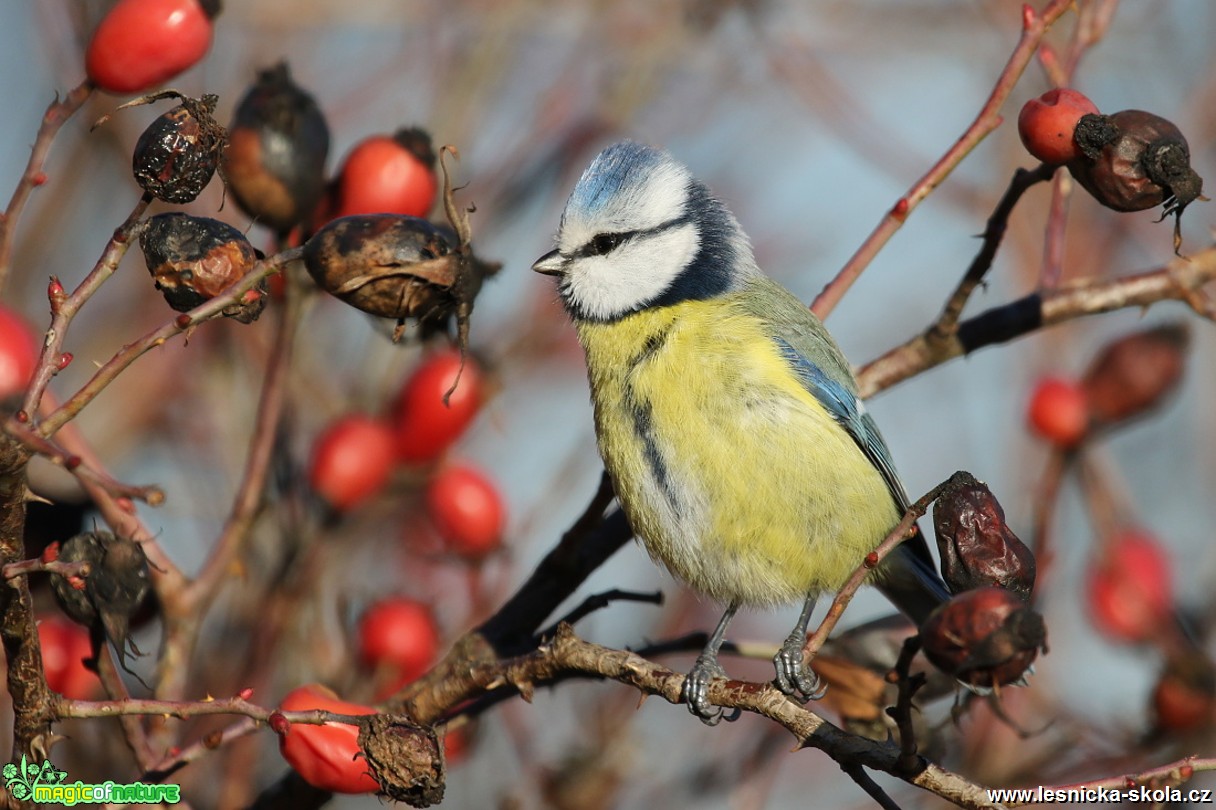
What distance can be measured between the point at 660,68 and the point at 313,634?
162 centimetres

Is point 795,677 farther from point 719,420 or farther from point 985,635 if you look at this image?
point 985,635

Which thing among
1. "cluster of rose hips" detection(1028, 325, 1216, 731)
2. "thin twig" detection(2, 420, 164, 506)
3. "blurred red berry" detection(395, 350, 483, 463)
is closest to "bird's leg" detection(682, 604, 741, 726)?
"blurred red berry" detection(395, 350, 483, 463)

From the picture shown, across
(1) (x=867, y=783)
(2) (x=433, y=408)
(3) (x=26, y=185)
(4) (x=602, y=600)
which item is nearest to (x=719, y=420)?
(4) (x=602, y=600)

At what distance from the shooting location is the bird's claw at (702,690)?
171cm

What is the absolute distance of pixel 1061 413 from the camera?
8.53 feet

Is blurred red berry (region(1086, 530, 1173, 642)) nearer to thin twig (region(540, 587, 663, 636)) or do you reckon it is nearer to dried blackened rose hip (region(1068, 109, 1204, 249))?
dried blackened rose hip (region(1068, 109, 1204, 249))

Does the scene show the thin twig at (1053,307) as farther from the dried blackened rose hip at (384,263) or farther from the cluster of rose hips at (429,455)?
the dried blackened rose hip at (384,263)

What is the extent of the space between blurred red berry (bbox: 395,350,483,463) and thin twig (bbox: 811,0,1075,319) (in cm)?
80

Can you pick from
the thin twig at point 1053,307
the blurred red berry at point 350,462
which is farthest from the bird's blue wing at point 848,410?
the blurred red berry at point 350,462

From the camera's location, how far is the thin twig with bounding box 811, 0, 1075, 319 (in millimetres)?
1856

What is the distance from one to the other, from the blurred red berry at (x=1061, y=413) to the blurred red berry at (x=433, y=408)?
1251mm

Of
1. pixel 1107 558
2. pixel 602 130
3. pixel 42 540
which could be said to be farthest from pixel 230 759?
pixel 1107 558

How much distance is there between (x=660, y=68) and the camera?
2979mm

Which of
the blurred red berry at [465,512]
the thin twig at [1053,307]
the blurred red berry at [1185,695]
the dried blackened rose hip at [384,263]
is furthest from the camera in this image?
the blurred red berry at [465,512]
